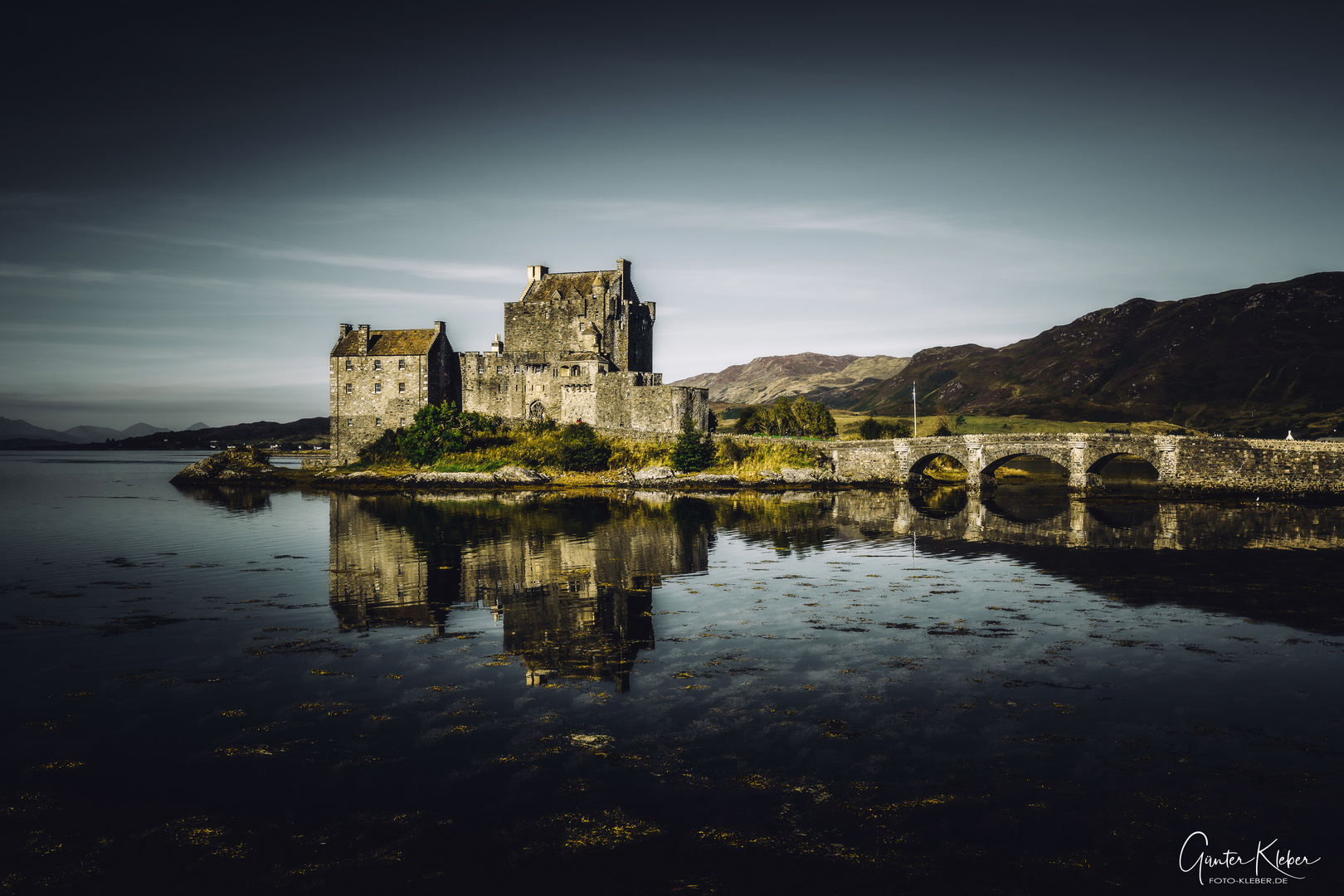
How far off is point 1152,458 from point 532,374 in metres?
51.5

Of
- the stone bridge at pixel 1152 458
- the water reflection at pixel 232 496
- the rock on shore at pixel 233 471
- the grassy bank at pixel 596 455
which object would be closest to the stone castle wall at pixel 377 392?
the grassy bank at pixel 596 455

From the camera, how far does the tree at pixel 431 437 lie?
67.8 meters

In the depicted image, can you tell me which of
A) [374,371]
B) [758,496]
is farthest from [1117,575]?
[374,371]

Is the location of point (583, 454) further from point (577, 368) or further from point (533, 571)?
point (533, 571)

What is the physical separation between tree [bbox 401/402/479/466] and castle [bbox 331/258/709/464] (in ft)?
7.44

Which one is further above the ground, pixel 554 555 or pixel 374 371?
pixel 374 371

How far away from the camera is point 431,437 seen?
67.8m

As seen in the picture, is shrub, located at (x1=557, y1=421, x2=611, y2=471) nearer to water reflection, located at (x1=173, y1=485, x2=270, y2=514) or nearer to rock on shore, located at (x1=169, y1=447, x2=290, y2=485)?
water reflection, located at (x1=173, y1=485, x2=270, y2=514)

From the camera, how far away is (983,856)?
9180mm

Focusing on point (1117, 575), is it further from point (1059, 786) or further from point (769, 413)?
point (769, 413)

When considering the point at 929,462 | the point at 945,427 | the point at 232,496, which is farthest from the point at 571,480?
the point at 945,427

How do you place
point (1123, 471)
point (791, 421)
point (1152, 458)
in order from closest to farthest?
point (1152, 458) → point (1123, 471) → point (791, 421)

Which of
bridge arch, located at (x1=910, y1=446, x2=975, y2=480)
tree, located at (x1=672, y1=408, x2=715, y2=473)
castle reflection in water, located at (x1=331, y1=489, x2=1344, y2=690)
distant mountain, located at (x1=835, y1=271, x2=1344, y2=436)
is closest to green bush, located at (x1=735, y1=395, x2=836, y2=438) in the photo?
bridge arch, located at (x1=910, y1=446, x2=975, y2=480)

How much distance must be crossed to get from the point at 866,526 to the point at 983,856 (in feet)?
105
